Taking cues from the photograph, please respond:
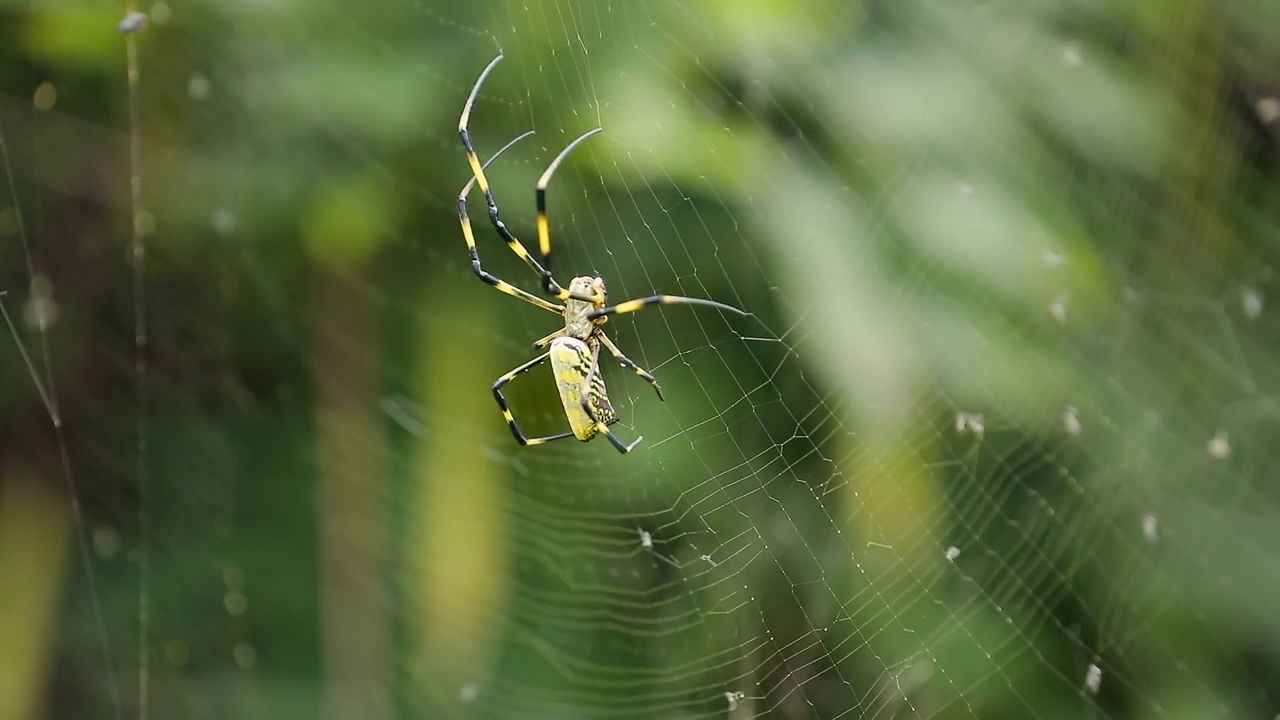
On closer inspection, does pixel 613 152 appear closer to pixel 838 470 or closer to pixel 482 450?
pixel 838 470

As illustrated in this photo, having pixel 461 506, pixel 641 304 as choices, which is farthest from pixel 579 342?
pixel 461 506

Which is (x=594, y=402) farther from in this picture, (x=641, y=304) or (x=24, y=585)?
(x=24, y=585)

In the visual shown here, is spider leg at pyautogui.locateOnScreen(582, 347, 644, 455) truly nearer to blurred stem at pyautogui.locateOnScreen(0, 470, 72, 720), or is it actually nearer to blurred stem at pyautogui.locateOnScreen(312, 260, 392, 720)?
blurred stem at pyautogui.locateOnScreen(312, 260, 392, 720)

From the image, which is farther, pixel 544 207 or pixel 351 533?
pixel 351 533

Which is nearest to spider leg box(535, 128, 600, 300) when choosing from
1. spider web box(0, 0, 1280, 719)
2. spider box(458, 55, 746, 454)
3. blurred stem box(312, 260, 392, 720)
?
spider box(458, 55, 746, 454)

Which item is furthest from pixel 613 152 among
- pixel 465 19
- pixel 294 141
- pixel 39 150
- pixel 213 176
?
pixel 39 150
